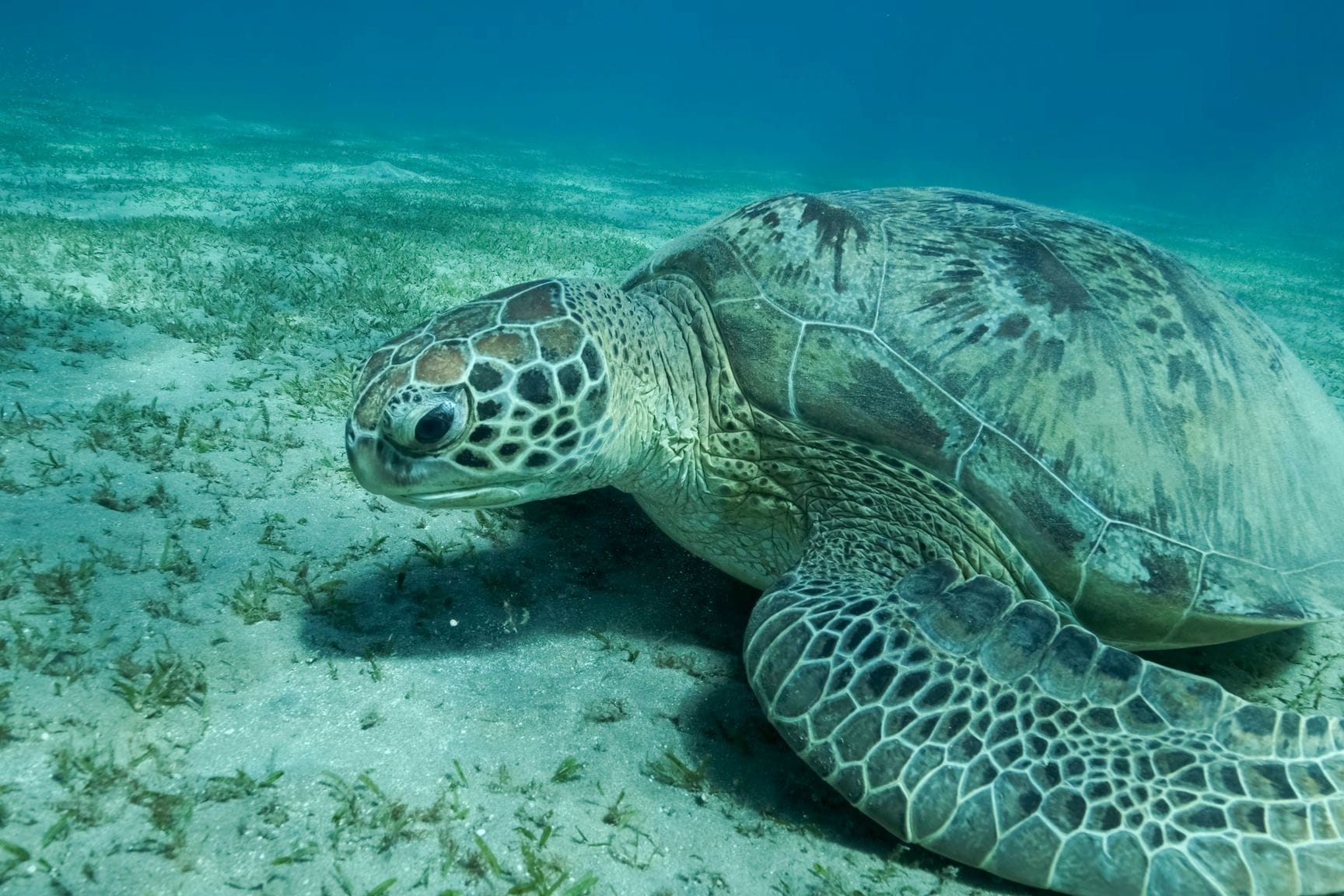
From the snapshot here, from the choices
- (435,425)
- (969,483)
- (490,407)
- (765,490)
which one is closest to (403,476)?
(435,425)

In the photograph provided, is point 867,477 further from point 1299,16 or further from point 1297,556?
point 1299,16

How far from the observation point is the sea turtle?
1.49 meters

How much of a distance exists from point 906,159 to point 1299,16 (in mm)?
68067

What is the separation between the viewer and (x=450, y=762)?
5.43 ft

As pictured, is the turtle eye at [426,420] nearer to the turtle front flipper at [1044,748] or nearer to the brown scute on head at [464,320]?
the brown scute on head at [464,320]

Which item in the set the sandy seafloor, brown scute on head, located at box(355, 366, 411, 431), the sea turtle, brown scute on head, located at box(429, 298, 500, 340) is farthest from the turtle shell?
brown scute on head, located at box(355, 366, 411, 431)

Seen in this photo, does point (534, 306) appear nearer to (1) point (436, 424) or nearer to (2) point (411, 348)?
(2) point (411, 348)

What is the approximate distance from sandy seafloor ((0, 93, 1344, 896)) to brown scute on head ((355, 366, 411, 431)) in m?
0.63

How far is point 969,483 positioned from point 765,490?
68cm

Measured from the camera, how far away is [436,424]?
1.85 m

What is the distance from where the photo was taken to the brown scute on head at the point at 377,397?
1.88 meters

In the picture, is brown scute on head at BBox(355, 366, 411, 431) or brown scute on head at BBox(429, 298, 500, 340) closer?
brown scute on head at BBox(355, 366, 411, 431)

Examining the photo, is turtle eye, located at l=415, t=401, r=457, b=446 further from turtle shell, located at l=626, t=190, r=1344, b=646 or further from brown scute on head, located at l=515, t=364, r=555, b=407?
turtle shell, located at l=626, t=190, r=1344, b=646

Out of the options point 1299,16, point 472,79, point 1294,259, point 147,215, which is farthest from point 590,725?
point 1299,16
